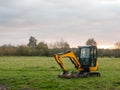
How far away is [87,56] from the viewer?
1396 inches

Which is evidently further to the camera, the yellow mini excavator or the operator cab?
the operator cab

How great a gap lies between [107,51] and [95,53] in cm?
7336

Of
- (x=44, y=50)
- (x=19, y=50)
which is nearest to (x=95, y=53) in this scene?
(x=44, y=50)

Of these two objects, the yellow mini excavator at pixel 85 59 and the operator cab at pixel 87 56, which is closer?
the yellow mini excavator at pixel 85 59

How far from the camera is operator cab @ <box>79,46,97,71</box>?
35.2m

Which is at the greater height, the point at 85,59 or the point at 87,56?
the point at 87,56

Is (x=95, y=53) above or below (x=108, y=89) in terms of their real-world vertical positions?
above

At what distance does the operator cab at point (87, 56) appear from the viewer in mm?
35153

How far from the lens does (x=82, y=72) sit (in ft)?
113

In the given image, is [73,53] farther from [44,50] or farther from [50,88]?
[44,50]

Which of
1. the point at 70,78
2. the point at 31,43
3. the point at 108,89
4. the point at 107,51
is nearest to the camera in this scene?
the point at 108,89

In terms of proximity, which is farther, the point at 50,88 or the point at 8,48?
the point at 8,48

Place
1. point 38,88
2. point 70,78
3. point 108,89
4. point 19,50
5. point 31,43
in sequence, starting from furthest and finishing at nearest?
point 31,43
point 19,50
point 70,78
point 38,88
point 108,89

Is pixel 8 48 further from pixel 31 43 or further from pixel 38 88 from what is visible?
pixel 38 88
